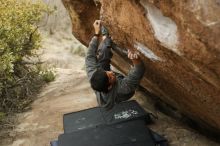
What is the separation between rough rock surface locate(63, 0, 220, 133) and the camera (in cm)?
356

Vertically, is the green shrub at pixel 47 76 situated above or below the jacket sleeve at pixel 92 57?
below

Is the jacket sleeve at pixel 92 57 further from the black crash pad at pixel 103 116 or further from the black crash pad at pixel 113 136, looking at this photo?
the black crash pad at pixel 103 116

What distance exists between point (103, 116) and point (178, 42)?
366cm

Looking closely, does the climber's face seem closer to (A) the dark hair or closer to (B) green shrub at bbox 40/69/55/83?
(A) the dark hair

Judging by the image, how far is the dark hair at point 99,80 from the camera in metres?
5.45

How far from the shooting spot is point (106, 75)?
554cm

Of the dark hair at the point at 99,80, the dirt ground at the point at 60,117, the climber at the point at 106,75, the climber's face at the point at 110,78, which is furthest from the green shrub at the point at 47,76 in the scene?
the dark hair at the point at 99,80

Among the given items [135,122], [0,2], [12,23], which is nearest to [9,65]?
[12,23]

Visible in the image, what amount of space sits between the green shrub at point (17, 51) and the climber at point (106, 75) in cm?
337

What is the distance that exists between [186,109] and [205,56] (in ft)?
9.39

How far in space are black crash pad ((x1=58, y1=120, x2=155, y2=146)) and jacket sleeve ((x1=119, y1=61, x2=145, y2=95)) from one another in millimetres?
841

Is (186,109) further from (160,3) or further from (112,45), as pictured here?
(160,3)

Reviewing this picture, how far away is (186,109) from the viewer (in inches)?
256

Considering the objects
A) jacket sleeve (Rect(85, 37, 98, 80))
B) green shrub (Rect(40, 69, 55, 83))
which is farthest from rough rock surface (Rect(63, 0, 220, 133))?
green shrub (Rect(40, 69, 55, 83))
